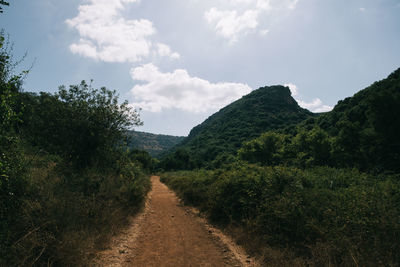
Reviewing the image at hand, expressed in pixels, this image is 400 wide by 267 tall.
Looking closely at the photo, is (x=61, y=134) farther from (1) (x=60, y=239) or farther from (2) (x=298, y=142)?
(2) (x=298, y=142)

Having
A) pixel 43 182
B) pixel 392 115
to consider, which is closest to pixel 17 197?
pixel 43 182

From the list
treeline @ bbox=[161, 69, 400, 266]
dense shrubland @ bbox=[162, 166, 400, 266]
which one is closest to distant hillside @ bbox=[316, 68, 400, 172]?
treeline @ bbox=[161, 69, 400, 266]

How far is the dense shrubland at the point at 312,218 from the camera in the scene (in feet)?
14.5

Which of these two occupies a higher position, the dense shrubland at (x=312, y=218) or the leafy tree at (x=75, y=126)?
the leafy tree at (x=75, y=126)

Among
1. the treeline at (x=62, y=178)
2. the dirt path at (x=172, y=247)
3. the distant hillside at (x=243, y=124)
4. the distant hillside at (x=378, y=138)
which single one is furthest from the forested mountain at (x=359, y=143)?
the distant hillside at (x=243, y=124)

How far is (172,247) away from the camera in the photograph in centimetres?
666

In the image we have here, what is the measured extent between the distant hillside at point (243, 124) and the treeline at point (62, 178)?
50133 mm

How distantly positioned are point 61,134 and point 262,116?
88112 millimetres

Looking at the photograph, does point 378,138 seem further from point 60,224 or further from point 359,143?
point 60,224

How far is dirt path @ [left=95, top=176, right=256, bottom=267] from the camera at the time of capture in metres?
5.61

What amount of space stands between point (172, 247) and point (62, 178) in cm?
492

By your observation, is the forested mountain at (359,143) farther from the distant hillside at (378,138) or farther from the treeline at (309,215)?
the treeline at (309,215)

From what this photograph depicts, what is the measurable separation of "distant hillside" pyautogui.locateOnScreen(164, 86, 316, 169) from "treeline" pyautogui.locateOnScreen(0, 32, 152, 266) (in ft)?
164

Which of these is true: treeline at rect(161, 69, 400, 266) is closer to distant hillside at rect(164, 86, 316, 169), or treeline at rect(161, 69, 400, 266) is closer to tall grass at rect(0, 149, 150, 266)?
tall grass at rect(0, 149, 150, 266)
